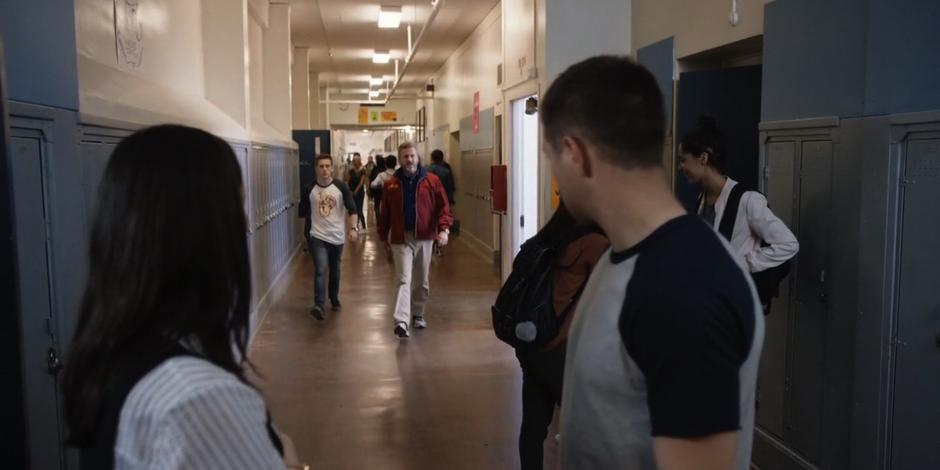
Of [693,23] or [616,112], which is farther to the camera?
[693,23]

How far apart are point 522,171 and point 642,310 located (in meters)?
6.72

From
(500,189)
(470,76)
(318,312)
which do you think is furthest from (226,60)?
(470,76)

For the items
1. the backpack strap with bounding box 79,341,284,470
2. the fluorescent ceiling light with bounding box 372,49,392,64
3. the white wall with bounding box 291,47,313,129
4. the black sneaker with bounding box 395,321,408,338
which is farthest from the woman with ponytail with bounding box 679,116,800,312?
the fluorescent ceiling light with bounding box 372,49,392,64

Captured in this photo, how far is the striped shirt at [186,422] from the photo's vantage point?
0.95 m

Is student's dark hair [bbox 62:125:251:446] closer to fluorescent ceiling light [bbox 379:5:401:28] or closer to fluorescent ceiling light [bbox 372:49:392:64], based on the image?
fluorescent ceiling light [bbox 379:5:401:28]

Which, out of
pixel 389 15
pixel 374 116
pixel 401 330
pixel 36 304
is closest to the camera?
pixel 36 304

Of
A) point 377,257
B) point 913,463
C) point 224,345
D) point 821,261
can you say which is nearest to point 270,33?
point 377,257

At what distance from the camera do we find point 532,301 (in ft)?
9.90

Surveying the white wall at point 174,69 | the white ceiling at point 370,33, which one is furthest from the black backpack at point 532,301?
the white ceiling at point 370,33

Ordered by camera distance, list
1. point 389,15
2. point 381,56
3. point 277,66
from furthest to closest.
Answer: point 381,56, point 389,15, point 277,66

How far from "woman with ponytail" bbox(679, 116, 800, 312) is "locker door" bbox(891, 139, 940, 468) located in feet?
1.64

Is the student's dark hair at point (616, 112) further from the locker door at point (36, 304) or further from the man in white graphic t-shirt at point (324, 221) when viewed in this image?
the man in white graphic t-shirt at point (324, 221)

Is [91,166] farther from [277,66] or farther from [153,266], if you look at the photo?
[277,66]

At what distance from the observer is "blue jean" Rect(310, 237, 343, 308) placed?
7500 millimetres
